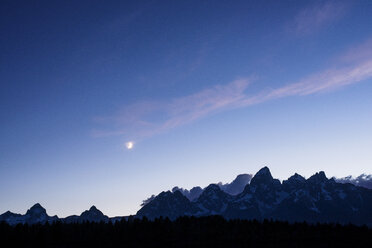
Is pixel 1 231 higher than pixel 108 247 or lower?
higher

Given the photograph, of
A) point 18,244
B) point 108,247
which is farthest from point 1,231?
point 108,247

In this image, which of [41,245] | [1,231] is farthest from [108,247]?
[1,231]

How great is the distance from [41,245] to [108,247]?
3856 centimetres

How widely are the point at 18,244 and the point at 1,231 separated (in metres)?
12.5

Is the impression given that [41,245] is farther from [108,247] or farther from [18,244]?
[108,247]

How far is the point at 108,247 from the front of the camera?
200 m

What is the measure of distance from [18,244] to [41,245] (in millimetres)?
12223

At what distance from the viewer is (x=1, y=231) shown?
641 feet

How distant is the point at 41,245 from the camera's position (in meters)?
200

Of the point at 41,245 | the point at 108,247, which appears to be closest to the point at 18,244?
the point at 41,245

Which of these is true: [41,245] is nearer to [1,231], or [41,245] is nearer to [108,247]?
[1,231]

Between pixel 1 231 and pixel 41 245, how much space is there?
2318 cm

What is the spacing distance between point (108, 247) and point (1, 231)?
2379 inches
